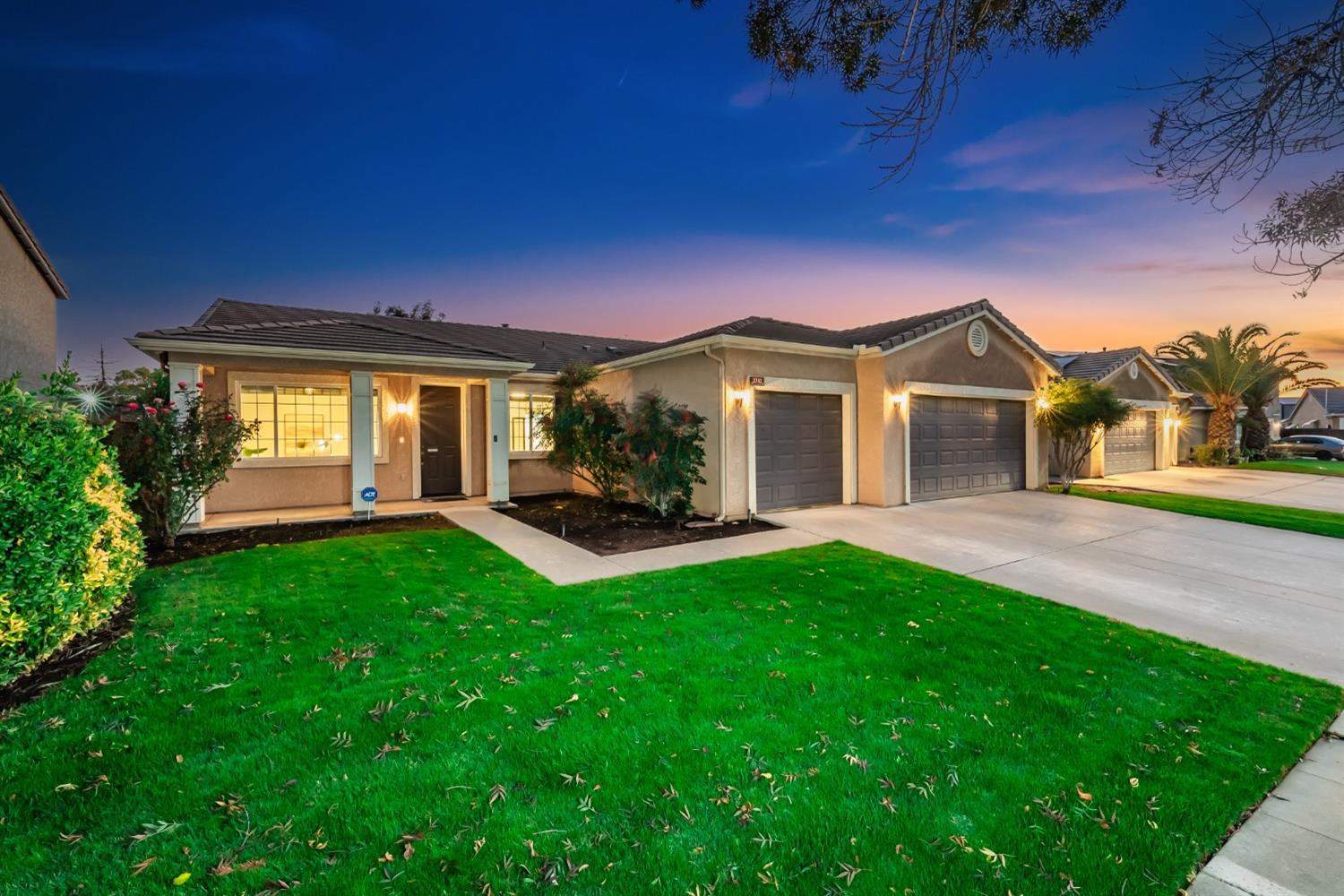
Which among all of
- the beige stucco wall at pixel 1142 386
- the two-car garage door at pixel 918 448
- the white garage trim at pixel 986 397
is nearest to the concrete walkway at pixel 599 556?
the two-car garage door at pixel 918 448

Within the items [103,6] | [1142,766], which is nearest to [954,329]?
[1142,766]

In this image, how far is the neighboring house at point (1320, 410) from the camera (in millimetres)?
53344

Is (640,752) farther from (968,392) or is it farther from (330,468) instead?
(968,392)

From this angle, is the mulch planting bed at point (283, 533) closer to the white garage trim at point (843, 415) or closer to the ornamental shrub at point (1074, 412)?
the white garage trim at point (843, 415)

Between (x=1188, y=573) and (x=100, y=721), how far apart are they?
10.3 meters

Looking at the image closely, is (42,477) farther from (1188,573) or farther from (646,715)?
(1188,573)

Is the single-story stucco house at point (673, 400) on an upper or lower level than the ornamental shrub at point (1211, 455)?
upper

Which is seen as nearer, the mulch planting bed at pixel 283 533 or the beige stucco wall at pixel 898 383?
the mulch planting bed at pixel 283 533

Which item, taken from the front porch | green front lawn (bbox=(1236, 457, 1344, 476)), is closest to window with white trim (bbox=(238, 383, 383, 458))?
the front porch

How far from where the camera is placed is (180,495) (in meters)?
7.94

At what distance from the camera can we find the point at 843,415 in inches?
464

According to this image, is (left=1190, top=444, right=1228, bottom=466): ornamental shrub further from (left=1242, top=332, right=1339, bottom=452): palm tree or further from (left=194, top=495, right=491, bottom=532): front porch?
(left=194, top=495, right=491, bottom=532): front porch

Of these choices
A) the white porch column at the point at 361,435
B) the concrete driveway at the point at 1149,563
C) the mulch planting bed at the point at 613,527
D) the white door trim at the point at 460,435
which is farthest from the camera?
the white door trim at the point at 460,435

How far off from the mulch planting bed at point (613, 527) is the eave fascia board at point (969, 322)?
4524 millimetres
